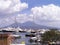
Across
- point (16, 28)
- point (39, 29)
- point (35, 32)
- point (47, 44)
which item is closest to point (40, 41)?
point (47, 44)

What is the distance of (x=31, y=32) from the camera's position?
2094cm

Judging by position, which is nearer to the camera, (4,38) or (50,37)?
(4,38)

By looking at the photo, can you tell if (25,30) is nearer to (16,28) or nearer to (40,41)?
(16,28)

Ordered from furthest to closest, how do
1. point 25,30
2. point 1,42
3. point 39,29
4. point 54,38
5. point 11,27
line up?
1. point 39,29
2. point 25,30
3. point 11,27
4. point 54,38
5. point 1,42

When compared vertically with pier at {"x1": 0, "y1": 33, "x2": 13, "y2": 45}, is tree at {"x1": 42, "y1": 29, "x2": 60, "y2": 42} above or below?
below

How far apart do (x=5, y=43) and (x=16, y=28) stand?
9368 millimetres

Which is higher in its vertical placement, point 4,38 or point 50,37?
point 4,38

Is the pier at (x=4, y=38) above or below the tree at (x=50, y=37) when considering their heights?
above

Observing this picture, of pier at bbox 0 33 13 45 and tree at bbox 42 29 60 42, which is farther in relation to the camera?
tree at bbox 42 29 60 42

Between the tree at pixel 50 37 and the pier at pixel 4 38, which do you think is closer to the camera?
the pier at pixel 4 38

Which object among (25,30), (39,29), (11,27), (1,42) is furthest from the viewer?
(39,29)

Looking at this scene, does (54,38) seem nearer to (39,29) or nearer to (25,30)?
(25,30)

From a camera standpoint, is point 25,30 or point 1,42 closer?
point 1,42

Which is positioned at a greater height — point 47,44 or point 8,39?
point 8,39
